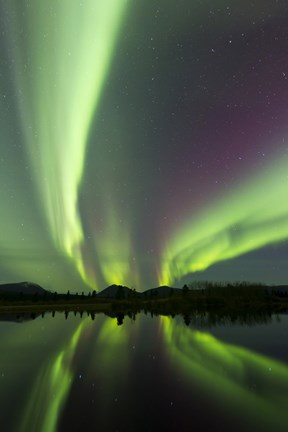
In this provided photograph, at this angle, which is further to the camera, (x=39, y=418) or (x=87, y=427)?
(x=39, y=418)

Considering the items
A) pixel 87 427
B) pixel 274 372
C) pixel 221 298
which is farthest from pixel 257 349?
pixel 221 298

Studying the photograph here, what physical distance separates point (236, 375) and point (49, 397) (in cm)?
1148

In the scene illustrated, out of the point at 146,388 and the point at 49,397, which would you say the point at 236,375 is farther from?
the point at 49,397

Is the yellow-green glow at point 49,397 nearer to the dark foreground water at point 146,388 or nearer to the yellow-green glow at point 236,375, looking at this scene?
the dark foreground water at point 146,388

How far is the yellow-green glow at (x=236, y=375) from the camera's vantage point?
14602 millimetres

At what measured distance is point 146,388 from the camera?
18.2 meters

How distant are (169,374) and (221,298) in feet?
550

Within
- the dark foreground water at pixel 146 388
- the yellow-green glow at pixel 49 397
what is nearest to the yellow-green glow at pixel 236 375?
the dark foreground water at pixel 146 388

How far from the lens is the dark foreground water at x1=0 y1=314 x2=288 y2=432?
13203mm

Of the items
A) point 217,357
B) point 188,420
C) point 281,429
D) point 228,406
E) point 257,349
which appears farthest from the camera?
point 257,349

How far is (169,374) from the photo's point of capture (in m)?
21.1

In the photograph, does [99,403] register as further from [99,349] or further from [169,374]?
[99,349]

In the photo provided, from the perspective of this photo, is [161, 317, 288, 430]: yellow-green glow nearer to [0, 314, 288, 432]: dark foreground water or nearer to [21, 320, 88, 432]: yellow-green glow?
[0, 314, 288, 432]: dark foreground water

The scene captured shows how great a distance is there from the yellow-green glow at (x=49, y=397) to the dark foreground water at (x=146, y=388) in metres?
0.04
